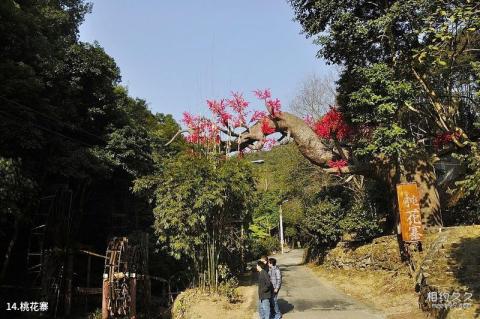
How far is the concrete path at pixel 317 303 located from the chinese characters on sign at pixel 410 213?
2468 mm

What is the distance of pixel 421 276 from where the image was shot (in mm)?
10531

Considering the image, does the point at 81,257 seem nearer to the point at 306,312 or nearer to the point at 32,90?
the point at 32,90

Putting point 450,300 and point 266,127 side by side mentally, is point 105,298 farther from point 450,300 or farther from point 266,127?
point 266,127

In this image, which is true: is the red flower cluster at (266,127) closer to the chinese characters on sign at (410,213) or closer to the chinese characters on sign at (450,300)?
the chinese characters on sign at (410,213)

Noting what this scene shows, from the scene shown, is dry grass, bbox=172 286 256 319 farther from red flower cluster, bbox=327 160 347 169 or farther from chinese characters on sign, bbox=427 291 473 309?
red flower cluster, bbox=327 160 347 169

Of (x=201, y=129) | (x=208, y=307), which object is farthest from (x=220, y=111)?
(x=208, y=307)

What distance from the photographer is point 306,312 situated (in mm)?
10977

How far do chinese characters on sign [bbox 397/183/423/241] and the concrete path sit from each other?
247 cm

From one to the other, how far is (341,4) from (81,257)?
509 inches

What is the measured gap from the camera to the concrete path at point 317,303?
34.2ft

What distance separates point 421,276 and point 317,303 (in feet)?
9.69

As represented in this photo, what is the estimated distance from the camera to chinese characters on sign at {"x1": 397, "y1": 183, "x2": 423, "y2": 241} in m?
12.1

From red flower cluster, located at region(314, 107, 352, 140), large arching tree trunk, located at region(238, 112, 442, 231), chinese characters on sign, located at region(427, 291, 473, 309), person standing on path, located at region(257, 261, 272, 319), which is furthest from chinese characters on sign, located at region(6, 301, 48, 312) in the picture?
red flower cluster, located at region(314, 107, 352, 140)

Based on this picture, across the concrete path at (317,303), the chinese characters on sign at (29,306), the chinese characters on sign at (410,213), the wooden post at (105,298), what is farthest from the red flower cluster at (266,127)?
the chinese characters on sign at (29,306)
